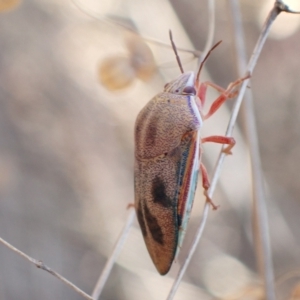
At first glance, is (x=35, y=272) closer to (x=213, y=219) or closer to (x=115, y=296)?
(x=115, y=296)

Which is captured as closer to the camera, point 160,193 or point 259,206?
point 160,193

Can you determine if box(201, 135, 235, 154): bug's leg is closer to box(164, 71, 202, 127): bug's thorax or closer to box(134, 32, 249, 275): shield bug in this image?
box(134, 32, 249, 275): shield bug

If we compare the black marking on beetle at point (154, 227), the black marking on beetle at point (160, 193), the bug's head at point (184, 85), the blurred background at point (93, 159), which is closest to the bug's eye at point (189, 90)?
the bug's head at point (184, 85)

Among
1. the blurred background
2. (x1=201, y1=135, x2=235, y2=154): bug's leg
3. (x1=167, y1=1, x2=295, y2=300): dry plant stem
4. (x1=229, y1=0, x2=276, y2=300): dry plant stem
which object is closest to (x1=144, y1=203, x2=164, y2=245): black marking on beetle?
(x1=167, y1=1, x2=295, y2=300): dry plant stem

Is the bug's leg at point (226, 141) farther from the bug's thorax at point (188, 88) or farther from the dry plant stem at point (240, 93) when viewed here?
the bug's thorax at point (188, 88)

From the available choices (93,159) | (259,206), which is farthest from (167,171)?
(93,159)

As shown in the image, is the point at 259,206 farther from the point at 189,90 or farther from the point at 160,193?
the point at 189,90
